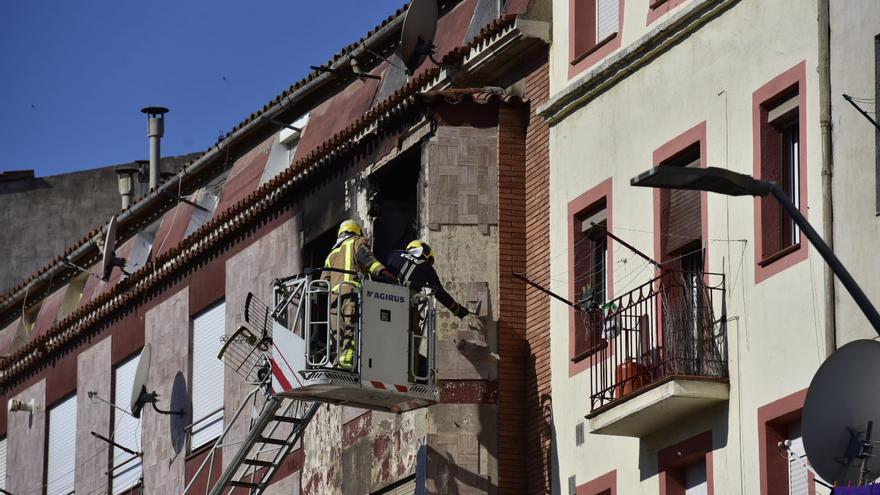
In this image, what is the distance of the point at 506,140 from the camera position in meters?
31.0

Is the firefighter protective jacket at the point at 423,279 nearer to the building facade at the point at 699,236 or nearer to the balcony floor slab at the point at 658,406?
the building facade at the point at 699,236

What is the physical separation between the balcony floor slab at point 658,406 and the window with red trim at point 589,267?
175 centimetres

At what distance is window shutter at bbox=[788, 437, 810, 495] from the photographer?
2415cm

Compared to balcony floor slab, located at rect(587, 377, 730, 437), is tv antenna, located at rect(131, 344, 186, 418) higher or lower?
higher

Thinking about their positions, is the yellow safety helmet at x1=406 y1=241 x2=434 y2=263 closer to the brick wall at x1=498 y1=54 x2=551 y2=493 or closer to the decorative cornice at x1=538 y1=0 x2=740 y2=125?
the brick wall at x1=498 y1=54 x2=551 y2=493

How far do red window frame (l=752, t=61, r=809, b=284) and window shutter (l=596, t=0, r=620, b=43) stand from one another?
4.03 meters

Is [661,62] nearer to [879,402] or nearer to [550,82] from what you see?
[550,82]

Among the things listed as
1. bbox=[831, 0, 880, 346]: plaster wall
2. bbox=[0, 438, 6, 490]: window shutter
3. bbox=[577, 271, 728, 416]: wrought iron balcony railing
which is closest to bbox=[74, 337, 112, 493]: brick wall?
bbox=[0, 438, 6, 490]: window shutter

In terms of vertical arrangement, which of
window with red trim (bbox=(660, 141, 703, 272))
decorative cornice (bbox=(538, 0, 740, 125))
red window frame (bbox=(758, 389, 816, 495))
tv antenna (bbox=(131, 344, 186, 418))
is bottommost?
red window frame (bbox=(758, 389, 816, 495))

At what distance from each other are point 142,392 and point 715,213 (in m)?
14.5

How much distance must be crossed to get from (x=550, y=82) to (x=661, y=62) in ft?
9.57

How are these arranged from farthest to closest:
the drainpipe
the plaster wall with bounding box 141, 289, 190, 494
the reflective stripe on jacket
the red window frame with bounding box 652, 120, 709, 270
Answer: the plaster wall with bounding box 141, 289, 190, 494
the reflective stripe on jacket
the red window frame with bounding box 652, 120, 709, 270
the drainpipe

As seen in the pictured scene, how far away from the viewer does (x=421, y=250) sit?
29828 millimetres

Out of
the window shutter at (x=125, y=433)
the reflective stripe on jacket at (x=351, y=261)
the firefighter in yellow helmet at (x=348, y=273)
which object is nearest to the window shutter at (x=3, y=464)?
the window shutter at (x=125, y=433)
